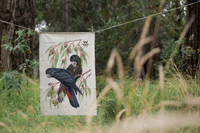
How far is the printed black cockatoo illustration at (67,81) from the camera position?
287 cm

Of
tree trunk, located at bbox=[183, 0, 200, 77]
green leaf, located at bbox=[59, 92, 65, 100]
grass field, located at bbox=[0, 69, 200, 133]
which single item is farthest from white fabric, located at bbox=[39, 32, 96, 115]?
tree trunk, located at bbox=[183, 0, 200, 77]

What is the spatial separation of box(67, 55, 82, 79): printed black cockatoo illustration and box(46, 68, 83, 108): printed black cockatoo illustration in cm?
5

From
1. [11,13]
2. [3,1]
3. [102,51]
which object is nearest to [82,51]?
[11,13]

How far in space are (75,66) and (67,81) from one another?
236mm

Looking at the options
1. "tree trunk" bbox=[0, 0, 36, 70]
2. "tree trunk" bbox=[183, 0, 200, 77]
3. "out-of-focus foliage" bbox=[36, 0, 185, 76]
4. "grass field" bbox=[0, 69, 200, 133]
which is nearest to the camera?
"grass field" bbox=[0, 69, 200, 133]

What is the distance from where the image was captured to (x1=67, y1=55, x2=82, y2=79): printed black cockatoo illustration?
289 cm

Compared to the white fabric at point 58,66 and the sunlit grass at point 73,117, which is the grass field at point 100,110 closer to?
the sunlit grass at point 73,117

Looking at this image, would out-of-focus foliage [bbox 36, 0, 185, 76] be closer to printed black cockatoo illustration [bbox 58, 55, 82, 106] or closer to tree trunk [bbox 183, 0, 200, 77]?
tree trunk [bbox 183, 0, 200, 77]

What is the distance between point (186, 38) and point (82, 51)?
281 cm

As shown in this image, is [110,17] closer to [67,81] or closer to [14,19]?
[14,19]

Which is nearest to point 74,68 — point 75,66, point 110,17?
point 75,66

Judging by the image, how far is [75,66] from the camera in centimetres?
290

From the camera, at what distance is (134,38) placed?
13922 mm

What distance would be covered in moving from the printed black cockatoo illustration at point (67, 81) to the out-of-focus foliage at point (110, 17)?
6152 millimetres
